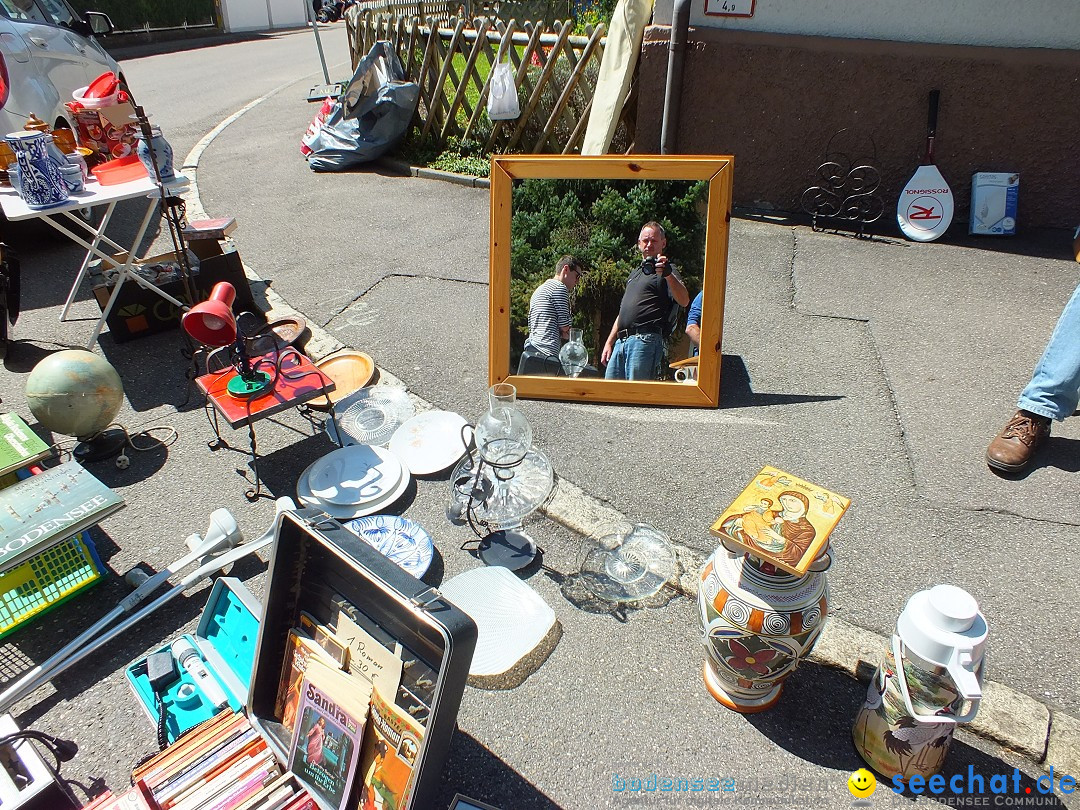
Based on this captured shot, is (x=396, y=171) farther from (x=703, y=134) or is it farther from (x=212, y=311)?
(x=212, y=311)

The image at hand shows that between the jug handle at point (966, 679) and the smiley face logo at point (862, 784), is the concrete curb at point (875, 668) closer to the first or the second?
the smiley face logo at point (862, 784)

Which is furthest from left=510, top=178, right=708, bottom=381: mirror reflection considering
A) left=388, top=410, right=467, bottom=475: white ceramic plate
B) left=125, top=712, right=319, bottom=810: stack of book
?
left=125, top=712, right=319, bottom=810: stack of book

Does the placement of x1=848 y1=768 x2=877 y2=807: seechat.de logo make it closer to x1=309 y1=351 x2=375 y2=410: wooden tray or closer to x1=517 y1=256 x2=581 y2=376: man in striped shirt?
x1=517 y1=256 x2=581 y2=376: man in striped shirt

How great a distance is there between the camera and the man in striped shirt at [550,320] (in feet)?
12.3

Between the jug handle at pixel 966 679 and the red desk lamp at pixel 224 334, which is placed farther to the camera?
the red desk lamp at pixel 224 334

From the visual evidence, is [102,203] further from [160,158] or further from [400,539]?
[400,539]

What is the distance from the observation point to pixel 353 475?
3457 millimetres

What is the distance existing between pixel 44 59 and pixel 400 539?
597cm

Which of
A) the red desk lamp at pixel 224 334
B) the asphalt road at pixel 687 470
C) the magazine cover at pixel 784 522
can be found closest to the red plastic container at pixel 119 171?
the asphalt road at pixel 687 470

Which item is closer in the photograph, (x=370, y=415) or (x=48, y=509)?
(x=48, y=509)

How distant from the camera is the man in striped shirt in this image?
3.74 m

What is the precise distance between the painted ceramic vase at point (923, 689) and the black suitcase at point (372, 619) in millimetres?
1239

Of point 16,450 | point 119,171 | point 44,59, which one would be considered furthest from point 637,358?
point 44,59

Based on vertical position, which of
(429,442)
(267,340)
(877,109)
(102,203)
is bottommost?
(429,442)
